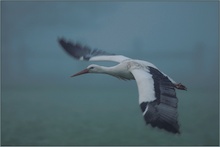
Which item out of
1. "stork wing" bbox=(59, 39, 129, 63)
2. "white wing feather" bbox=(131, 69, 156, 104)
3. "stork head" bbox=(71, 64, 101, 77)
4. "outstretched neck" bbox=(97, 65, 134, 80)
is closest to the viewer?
"white wing feather" bbox=(131, 69, 156, 104)

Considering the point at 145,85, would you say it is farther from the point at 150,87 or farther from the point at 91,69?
the point at 91,69

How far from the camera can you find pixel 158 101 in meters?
2.39

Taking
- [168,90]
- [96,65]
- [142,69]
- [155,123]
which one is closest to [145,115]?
[155,123]

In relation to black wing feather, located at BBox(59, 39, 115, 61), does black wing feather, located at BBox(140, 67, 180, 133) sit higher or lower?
lower

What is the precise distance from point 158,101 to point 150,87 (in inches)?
5.3

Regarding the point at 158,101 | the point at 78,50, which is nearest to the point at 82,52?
the point at 78,50

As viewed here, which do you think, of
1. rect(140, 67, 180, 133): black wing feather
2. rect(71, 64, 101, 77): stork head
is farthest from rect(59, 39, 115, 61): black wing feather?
rect(140, 67, 180, 133): black wing feather

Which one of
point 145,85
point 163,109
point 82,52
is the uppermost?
point 82,52

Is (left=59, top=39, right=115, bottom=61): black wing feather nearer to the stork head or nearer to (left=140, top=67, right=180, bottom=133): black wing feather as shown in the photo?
the stork head

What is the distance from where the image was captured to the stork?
2.28 metres

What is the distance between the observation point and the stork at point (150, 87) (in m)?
2.28

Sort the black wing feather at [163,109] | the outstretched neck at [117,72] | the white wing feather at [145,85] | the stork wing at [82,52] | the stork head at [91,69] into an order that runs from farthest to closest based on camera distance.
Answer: the stork wing at [82,52] < the stork head at [91,69] < the outstretched neck at [117,72] < the white wing feather at [145,85] < the black wing feather at [163,109]

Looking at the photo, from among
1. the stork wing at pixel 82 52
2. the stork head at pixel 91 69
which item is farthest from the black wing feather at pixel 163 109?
the stork wing at pixel 82 52

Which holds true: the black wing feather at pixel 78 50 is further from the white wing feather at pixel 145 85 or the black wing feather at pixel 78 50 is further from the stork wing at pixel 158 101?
the stork wing at pixel 158 101
